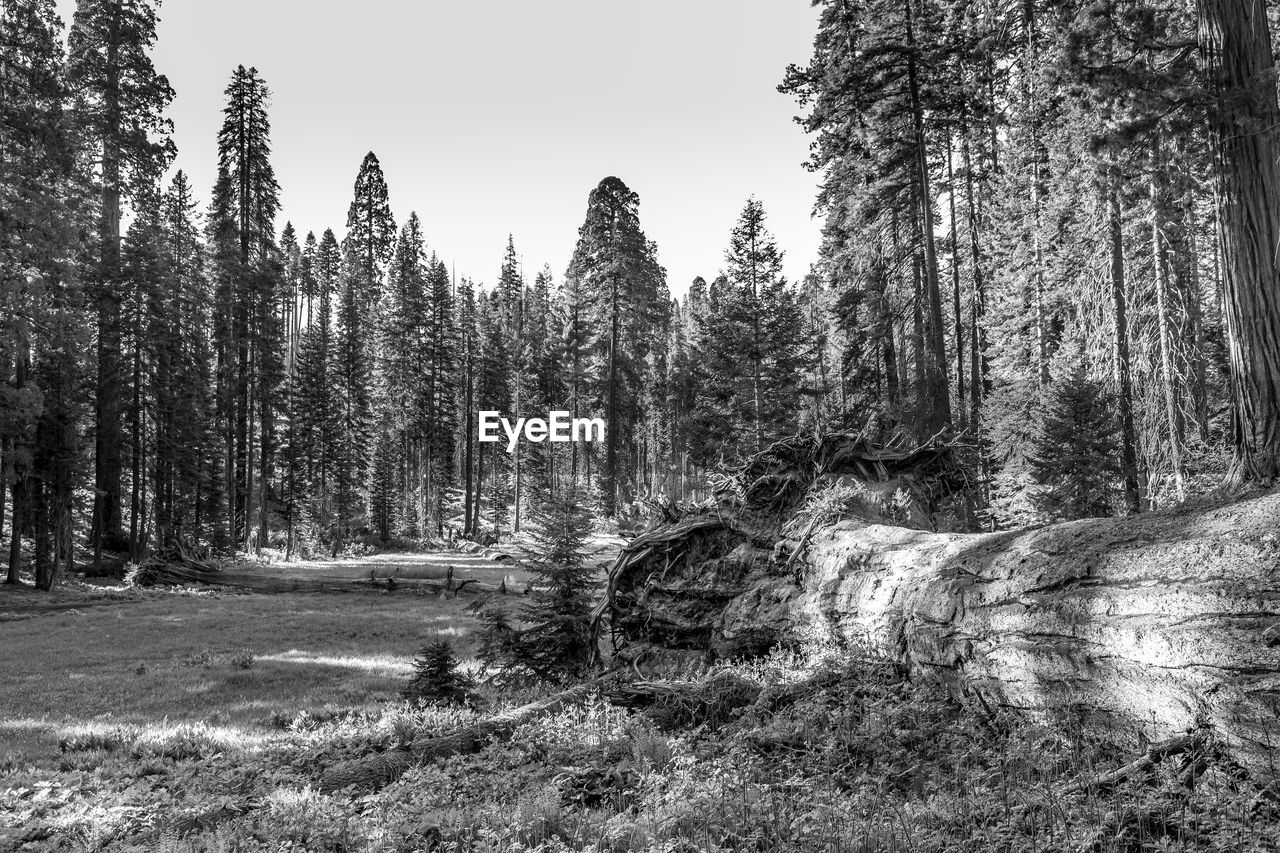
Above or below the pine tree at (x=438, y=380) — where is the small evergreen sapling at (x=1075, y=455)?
below

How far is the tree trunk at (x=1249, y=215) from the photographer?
19.6 feet

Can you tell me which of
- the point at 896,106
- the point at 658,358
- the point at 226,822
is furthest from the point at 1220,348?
the point at 658,358

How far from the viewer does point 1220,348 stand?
63.2 ft

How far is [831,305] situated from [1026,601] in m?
29.2

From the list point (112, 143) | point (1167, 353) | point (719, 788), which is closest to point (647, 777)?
point (719, 788)

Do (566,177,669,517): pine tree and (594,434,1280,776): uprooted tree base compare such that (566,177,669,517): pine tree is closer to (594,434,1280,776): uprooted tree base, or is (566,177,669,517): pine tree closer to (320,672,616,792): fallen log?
(594,434,1280,776): uprooted tree base

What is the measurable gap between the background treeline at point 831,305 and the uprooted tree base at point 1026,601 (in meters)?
2.49

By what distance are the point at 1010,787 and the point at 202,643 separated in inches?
625

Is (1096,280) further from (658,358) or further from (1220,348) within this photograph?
(658,358)

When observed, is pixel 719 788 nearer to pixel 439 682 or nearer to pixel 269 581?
pixel 439 682

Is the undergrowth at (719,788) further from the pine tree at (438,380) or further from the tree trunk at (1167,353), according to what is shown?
the pine tree at (438,380)

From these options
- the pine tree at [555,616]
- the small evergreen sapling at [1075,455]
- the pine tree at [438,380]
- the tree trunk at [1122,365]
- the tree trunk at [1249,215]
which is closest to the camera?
the tree trunk at [1249,215]

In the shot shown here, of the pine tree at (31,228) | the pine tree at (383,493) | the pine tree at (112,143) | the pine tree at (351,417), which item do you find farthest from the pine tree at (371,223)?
the pine tree at (31,228)

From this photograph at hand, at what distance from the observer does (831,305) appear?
3203 cm
